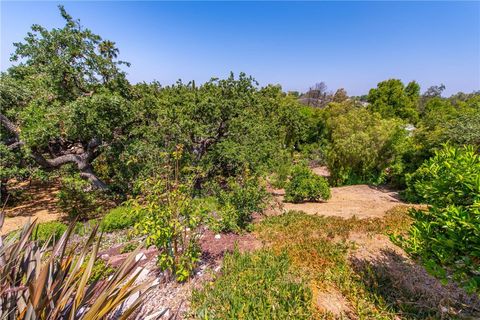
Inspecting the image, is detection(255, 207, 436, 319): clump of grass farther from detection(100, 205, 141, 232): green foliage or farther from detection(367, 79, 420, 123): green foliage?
detection(367, 79, 420, 123): green foliage

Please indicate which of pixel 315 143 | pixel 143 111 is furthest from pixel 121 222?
pixel 315 143

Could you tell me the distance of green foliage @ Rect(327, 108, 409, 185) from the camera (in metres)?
13.0

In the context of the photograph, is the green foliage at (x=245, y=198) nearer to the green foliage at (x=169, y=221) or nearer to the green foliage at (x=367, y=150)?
the green foliage at (x=169, y=221)

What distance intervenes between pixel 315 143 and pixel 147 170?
19.3 metres

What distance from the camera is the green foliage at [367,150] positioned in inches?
510

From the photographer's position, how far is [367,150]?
1309 centimetres

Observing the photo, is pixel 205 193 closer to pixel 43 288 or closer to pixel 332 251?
pixel 332 251

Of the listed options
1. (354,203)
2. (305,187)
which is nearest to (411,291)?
(305,187)

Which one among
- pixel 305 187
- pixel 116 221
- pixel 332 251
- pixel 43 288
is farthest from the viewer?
pixel 305 187

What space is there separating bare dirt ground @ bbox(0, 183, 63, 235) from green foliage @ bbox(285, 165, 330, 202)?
941 centimetres

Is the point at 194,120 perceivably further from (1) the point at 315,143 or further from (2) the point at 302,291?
(1) the point at 315,143

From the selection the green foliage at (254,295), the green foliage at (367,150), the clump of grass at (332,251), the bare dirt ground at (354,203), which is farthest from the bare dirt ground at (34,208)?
the green foliage at (367,150)

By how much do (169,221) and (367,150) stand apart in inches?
522

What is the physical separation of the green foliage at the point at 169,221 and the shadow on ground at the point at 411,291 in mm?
2939
